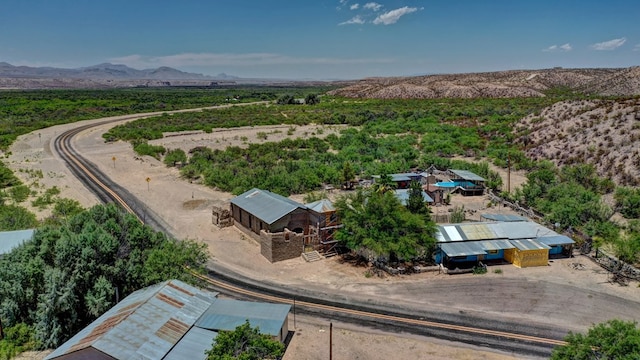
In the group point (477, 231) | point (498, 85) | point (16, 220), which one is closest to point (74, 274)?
point (16, 220)

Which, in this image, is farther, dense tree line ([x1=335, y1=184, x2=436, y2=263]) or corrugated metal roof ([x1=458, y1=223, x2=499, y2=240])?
corrugated metal roof ([x1=458, y1=223, x2=499, y2=240])

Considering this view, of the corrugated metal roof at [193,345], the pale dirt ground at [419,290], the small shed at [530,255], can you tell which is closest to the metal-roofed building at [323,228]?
the pale dirt ground at [419,290]

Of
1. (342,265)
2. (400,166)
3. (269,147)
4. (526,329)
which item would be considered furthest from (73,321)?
(269,147)

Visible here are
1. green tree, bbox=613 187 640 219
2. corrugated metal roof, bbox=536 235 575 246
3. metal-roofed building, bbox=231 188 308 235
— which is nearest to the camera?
corrugated metal roof, bbox=536 235 575 246

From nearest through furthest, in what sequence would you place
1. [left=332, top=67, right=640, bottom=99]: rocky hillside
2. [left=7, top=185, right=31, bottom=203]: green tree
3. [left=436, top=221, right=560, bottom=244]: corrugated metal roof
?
[left=436, top=221, right=560, bottom=244]: corrugated metal roof, [left=7, top=185, right=31, bottom=203]: green tree, [left=332, top=67, right=640, bottom=99]: rocky hillside

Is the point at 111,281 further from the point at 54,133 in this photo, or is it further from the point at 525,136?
the point at 54,133

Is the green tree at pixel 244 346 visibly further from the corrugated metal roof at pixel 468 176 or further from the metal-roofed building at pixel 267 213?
the corrugated metal roof at pixel 468 176

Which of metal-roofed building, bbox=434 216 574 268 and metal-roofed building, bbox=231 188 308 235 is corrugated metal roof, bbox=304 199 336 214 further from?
metal-roofed building, bbox=434 216 574 268

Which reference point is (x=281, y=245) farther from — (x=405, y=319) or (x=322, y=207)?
(x=405, y=319)

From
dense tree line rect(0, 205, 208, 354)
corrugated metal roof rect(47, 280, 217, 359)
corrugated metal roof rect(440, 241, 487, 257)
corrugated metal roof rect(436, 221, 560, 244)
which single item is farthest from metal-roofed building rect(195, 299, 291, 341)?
corrugated metal roof rect(436, 221, 560, 244)
